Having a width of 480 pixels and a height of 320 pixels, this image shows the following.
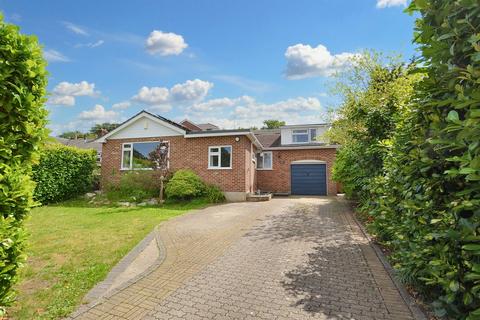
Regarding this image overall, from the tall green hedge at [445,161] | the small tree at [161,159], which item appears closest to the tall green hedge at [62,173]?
the small tree at [161,159]

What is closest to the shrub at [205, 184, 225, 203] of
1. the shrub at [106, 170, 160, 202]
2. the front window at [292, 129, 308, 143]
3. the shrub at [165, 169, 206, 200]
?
the shrub at [165, 169, 206, 200]

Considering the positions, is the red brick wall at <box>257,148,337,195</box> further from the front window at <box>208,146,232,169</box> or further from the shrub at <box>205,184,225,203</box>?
the shrub at <box>205,184,225,203</box>

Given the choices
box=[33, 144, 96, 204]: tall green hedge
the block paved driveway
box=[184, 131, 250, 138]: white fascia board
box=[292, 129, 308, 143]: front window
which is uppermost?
box=[292, 129, 308, 143]: front window

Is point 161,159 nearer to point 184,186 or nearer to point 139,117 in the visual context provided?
point 184,186

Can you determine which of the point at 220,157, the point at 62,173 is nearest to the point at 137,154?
the point at 62,173

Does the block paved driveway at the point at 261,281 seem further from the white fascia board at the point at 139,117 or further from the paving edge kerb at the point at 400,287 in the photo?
the white fascia board at the point at 139,117

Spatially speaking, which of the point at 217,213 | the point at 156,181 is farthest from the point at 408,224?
the point at 156,181

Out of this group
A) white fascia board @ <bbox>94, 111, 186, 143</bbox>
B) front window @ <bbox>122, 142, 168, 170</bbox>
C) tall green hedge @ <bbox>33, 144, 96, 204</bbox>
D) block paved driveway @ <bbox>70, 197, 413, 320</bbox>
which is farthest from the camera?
front window @ <bbox>122, 142, 168, 170</bbox>

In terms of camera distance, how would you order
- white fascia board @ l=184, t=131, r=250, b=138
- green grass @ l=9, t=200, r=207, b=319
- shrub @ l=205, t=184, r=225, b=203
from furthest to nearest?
white fascia board @ l=184, t=131, r=250, b=138 < shrub @ l=205, t=184, r=225, b=203 < green grass @ l=9, t=200, r=207, b=319

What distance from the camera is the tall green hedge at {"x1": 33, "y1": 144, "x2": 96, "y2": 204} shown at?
1270 cm

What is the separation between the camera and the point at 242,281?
4301 mm

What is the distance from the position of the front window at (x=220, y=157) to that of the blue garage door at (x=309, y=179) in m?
6.68

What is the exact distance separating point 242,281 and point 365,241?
12.1 feet

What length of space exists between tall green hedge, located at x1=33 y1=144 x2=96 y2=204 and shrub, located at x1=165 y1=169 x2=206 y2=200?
17.7ft
